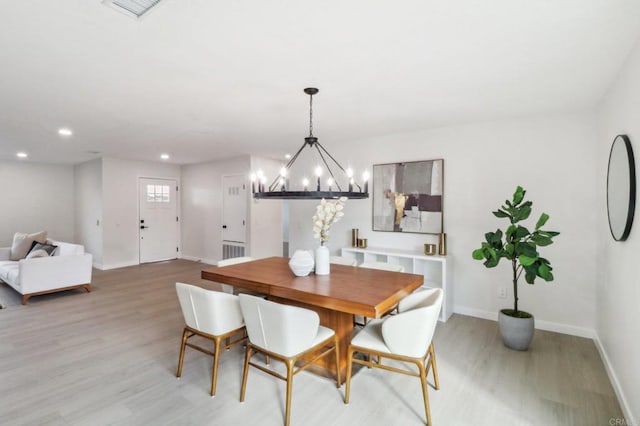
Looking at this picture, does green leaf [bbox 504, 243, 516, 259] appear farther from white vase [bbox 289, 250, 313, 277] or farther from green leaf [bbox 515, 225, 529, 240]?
white vase [bbox 289, 250, 313, 277]

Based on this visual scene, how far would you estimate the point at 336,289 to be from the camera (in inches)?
92.6

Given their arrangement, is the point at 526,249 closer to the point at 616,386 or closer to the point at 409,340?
the point at 616,386

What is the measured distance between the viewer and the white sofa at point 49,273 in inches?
175

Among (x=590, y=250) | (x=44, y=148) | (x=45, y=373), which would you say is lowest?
(x=45, y=373)

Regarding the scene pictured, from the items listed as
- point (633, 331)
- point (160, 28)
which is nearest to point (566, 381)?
point (633, 331)

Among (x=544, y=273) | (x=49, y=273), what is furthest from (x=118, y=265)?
(x=544, y=273)

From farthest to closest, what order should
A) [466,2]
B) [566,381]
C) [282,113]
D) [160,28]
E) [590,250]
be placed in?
[282,113] → [590,250] → [566,381] → [160,28] → [466,2]

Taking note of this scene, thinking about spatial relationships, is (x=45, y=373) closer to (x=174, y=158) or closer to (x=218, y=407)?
(x=218, y=407)

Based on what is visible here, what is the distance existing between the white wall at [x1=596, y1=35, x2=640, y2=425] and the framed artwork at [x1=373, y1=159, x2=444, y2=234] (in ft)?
5.18

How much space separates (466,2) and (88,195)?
809 cm

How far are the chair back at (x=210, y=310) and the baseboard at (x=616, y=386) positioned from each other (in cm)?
→ 258

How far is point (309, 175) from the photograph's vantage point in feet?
17.8

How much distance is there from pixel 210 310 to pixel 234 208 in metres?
4.68

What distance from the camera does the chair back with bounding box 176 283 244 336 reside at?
225cm
